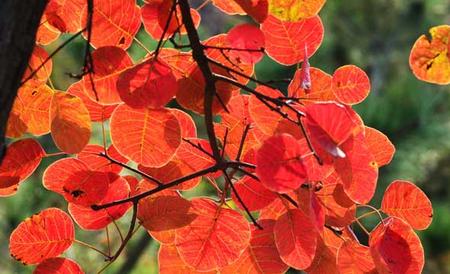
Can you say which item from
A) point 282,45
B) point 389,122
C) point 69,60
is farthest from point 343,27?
point 282,45

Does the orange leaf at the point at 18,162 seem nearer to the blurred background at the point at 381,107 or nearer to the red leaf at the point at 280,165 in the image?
the blurred background at the point at 381,107

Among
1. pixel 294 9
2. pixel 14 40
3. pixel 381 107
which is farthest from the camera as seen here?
pixel 381 107

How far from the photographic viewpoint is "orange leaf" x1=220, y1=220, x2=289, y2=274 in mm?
503

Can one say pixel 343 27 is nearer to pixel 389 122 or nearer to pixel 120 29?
pixel 389 122

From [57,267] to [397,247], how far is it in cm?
20

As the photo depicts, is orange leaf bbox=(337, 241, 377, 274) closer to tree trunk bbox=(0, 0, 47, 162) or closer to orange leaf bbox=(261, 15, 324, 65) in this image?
orange leaf bbox=(261, 15, 324, 65)

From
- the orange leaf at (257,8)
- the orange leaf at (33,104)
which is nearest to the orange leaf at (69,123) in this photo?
the orange leaf at (33,104)

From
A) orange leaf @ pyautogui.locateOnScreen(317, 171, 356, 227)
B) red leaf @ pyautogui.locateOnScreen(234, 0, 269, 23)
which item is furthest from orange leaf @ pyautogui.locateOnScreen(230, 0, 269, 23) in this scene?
orange leaf @ pyautogui.locateOnScreen(317, 171, 356, 227)

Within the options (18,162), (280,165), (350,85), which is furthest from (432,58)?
(18,162)

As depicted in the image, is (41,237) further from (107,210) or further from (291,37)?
(291,37)

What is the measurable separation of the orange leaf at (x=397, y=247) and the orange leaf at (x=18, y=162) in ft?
0.69

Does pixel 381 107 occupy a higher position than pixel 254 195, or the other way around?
pixel 254 195

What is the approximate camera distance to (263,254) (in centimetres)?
50

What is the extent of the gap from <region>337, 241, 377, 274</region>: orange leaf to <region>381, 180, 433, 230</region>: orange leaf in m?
0.03
